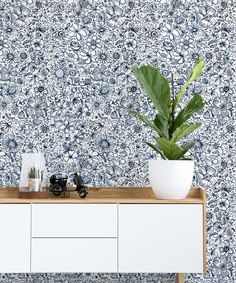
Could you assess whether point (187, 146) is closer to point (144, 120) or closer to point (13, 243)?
point (144, 120)

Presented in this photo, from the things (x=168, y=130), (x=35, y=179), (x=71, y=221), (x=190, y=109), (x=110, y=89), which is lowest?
(x=71, y=221)

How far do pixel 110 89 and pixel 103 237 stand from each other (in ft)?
2.99

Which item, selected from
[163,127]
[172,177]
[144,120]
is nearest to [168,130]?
[163,127]

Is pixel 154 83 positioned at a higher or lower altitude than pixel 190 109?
higher

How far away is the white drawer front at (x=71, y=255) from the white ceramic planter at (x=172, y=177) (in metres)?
0.41

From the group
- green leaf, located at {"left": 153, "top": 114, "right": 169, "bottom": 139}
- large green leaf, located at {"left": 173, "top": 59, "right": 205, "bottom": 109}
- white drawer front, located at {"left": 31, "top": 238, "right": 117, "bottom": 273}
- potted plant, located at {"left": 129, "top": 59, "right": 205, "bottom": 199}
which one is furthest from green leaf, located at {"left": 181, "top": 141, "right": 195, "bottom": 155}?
white drawer front, located at {"left": 31, "top": 238, "right": 117, "bottom": 273}

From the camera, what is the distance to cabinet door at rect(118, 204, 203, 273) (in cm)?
323

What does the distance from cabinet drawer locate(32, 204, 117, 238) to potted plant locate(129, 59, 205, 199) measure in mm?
326

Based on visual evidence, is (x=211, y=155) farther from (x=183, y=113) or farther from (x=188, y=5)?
(x=188, y=5)

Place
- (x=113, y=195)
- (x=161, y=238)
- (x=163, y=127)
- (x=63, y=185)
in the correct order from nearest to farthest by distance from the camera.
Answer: (x=161, y=238) → (x=163, y=127) → (x=63, y=185) → (x=113, y=195)

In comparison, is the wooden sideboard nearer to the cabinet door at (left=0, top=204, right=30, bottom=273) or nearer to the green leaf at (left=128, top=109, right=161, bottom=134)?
the cabinet door at (left=0, top=204, right=30, bottom=273)

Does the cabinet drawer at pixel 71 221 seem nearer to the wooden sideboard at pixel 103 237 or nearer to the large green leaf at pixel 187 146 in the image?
the wooden sideboard at pixel 103 237

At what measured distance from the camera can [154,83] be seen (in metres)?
3.30

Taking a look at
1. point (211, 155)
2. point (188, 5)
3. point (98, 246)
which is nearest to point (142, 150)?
point (211, 155)
